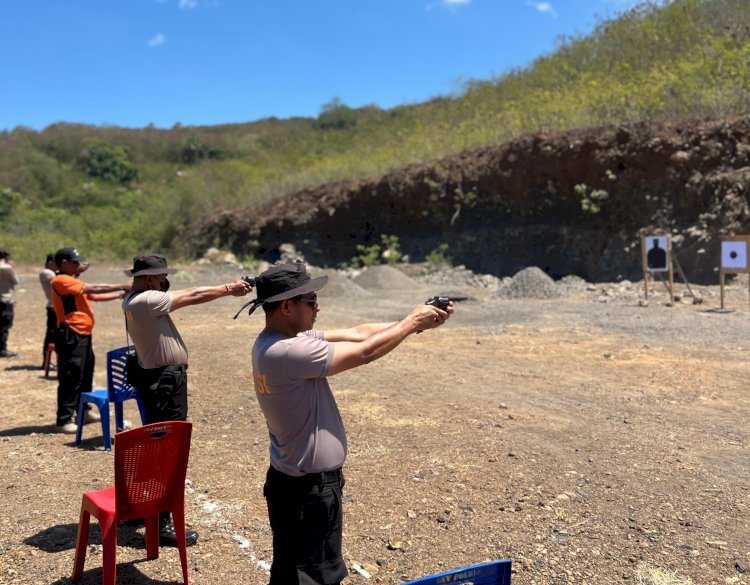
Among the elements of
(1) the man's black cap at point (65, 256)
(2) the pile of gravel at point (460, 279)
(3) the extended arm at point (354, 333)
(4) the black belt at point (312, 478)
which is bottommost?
(2) the pile of gravel at point (460, 279)

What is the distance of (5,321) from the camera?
10367 mm

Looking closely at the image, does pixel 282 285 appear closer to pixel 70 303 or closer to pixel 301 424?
pixel 301 424

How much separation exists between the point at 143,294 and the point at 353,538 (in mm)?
2019

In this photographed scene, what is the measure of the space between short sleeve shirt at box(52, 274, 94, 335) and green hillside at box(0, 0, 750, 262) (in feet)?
54.1

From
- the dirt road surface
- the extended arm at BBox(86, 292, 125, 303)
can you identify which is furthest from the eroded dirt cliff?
the extended arm at BBox(86, 292, 125, 303)

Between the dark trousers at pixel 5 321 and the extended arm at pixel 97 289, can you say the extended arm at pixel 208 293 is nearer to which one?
the extended arm at pixel 97 289

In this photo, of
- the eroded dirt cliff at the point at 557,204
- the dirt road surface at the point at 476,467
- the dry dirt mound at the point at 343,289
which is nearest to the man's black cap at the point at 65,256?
the dirt road surface at the point at 476,467

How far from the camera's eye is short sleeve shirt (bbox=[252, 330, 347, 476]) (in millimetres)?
2580

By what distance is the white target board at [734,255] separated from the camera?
1338cm

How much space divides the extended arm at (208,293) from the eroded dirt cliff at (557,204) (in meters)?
15.4

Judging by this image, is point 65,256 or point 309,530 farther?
point 65,256

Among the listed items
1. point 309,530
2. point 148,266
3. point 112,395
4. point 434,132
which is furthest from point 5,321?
point 434,132

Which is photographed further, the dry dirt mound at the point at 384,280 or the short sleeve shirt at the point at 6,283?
the dry dirt mound at the point at 384,280

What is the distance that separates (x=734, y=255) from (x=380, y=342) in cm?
1293
